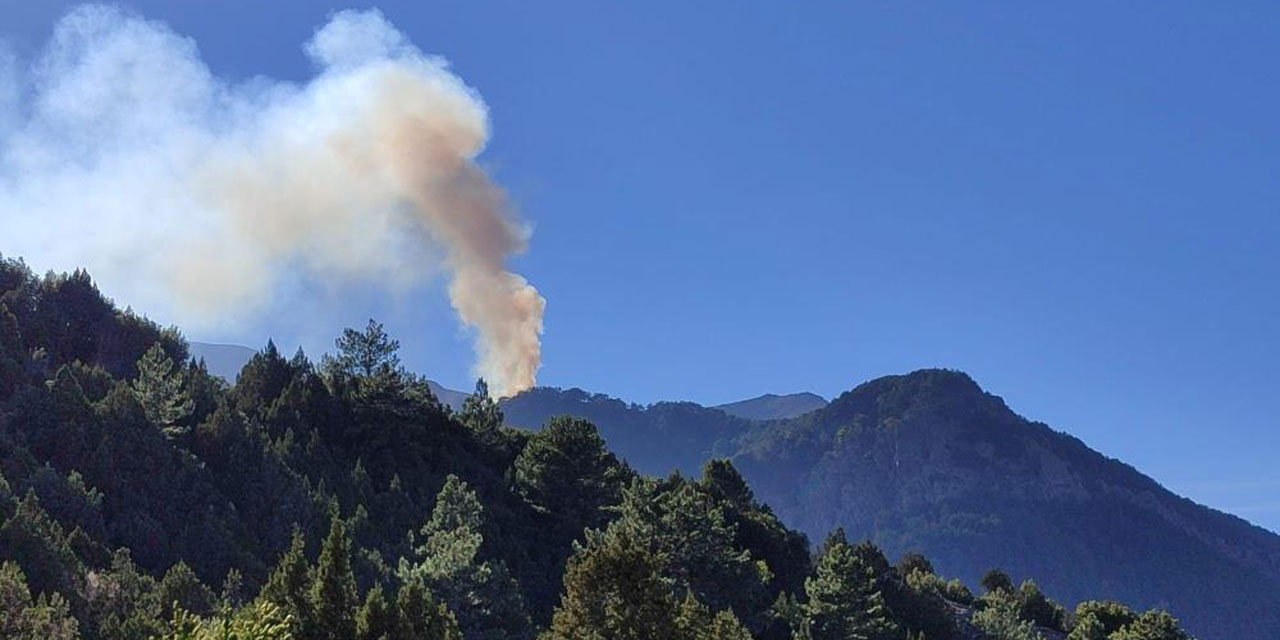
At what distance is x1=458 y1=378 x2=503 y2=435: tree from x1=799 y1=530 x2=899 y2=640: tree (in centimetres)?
4392

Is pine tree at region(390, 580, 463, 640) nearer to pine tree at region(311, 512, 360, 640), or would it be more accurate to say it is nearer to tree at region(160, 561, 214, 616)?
pine tree at region(311, 512, 360, 640)

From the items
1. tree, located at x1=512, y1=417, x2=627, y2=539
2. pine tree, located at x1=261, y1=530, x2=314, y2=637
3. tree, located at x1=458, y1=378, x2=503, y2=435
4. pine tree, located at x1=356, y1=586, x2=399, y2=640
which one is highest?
tree, located at x1=458, y1=378, x2=503, y2=435

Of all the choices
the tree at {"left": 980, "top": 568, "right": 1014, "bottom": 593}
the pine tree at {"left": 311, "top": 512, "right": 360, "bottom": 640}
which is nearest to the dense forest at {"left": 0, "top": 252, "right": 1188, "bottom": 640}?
the pine tree at {"left": 311, "top": 512, "right": 360, "bottom": 640}

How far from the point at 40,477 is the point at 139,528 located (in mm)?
6093

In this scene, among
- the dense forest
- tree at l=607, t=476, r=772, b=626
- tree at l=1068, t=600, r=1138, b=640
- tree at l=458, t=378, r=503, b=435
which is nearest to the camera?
the dense forest

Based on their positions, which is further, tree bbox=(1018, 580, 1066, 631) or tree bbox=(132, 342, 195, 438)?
tree bbox=(1018, 580, 1066, 631)

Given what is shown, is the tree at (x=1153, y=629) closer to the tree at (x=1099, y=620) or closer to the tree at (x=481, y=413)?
the tree at (x=1099, y=620)

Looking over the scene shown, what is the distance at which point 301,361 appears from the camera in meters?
101

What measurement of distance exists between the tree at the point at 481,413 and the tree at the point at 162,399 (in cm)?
3349

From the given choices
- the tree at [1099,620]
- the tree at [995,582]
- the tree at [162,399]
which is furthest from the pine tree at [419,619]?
the tree at [995,582]

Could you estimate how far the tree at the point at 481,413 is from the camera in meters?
109

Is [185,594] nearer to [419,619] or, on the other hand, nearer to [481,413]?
[419,619]

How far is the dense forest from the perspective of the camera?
35844 millimetres

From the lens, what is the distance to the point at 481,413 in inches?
4552
